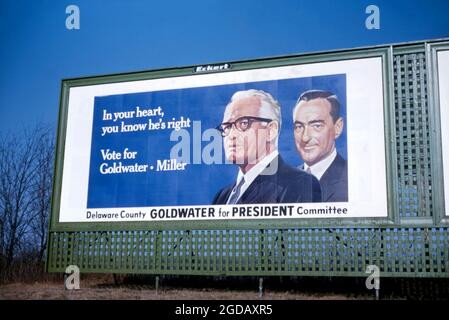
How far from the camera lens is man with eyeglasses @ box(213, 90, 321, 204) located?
771 centimetres

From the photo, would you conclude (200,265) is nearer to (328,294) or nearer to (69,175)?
(328,294)

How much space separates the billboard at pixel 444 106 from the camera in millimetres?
7109

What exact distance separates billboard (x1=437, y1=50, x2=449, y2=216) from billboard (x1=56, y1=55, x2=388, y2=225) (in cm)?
71

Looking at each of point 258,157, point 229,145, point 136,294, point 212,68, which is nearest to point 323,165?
point 258,157

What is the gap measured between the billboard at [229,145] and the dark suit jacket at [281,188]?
0.5 inches

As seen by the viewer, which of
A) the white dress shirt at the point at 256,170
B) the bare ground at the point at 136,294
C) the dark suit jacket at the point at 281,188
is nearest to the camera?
the bare ground at the point at 136,294

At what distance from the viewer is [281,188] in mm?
7750

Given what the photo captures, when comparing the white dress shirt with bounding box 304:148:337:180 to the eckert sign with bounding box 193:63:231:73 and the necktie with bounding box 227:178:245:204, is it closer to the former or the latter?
the necktie with bounding box 227:178:245:204

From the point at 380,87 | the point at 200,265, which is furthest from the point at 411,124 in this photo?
the point at 200,265

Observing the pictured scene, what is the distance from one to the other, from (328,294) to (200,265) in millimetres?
1759

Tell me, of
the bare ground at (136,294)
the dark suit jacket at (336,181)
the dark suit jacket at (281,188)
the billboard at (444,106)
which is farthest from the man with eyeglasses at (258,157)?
the billboard at (444,106)

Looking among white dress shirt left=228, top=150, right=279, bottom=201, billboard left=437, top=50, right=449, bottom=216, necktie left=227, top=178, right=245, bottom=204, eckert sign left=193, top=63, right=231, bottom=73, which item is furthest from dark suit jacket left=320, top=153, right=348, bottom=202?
eckert sign left=193, top=63, right=231, bottom=73

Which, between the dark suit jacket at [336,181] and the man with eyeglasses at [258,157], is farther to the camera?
the man with eyeglasses at [258,157]

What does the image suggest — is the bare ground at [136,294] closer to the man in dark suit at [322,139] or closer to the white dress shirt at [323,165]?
the man in dark suit at [322,139]
